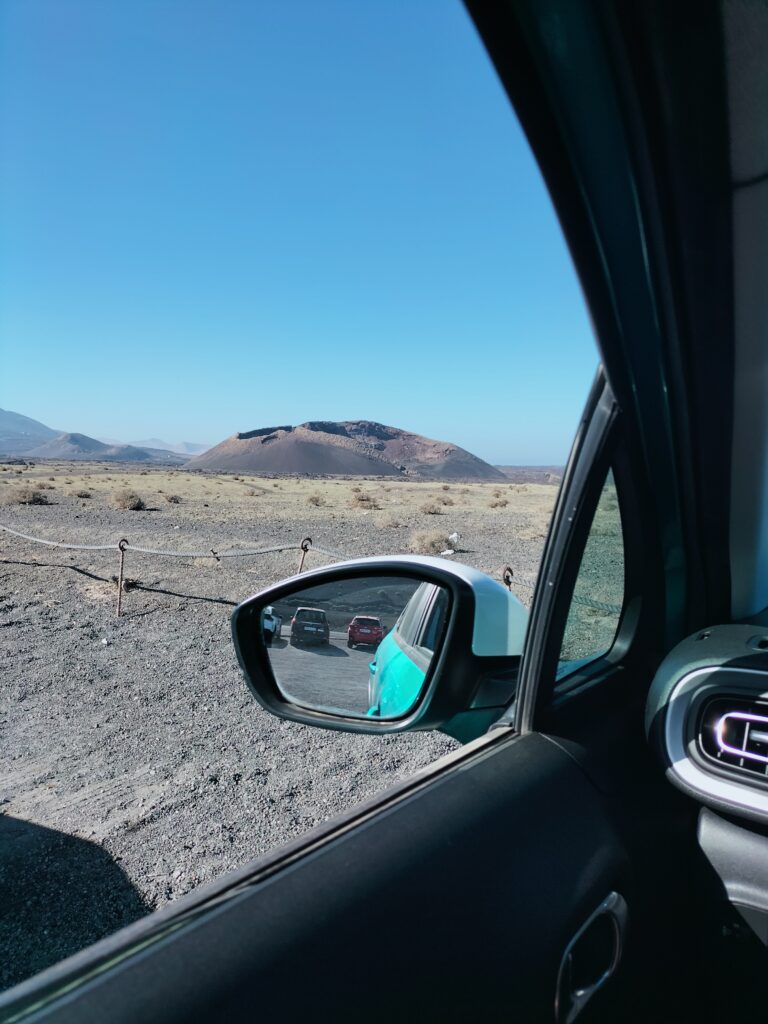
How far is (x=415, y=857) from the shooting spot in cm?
129

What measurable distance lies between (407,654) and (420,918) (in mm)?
1285

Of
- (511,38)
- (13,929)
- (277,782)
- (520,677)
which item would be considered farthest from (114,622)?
(511,38)

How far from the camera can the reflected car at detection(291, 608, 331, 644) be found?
8.91 ft

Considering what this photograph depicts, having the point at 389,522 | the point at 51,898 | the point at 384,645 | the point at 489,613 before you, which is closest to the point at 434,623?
the point at 489,613

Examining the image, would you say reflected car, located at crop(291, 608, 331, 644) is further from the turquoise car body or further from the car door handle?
the car door handle

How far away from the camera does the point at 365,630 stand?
2701mm

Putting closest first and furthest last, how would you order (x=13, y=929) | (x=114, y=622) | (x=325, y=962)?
1. (x=325, y=962)
2. (x=13, y=929)
3. (x=114, y=622)

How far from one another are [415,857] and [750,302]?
139cm

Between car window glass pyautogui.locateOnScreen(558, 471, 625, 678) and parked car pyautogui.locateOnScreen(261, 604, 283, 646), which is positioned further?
parked car pyautogui.locateOnScreen(261, 604, 283, 646)

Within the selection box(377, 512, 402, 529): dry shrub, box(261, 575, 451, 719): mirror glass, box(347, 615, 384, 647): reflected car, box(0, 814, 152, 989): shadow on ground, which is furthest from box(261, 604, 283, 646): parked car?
box(377, 512, 402, 529): dry shrub

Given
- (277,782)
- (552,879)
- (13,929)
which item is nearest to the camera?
(552,879)

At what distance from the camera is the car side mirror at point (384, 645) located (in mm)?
2098

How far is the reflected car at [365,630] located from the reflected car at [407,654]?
0.13 feet

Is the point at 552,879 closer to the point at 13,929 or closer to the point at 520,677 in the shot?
the point at 520,677
